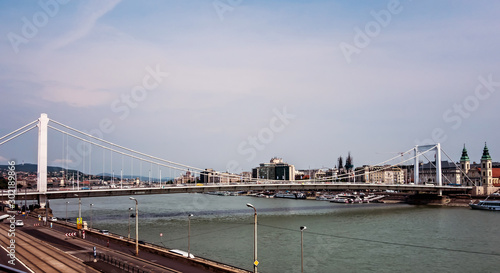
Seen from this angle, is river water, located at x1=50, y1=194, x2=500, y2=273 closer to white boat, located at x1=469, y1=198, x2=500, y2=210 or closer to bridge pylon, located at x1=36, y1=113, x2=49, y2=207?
bridge pylon, located at x1=36, y1=113, x2=49, y2=207

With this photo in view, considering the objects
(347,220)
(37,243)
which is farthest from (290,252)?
(347,220)

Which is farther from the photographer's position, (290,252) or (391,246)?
(391,246)

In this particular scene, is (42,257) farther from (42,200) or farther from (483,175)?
(483,175)

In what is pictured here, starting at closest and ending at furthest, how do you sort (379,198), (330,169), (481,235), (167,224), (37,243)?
(37,243) → (481,235) → (167,224) → (379,198) → (330,169)

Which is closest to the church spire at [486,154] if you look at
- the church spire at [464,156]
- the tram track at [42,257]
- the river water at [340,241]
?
the church spire at [464,156]

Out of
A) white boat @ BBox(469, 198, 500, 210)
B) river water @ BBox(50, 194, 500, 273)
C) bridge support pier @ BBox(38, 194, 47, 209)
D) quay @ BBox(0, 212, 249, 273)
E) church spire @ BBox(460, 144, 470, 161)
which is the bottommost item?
white boat @ BBox(469, 198, 500, 210)

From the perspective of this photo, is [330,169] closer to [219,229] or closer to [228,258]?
[219,229]

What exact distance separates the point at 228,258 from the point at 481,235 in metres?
24.9

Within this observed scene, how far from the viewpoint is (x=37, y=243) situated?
28.5 metres

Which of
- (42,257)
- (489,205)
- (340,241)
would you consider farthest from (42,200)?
(489,205)

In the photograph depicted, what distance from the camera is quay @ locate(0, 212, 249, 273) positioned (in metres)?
21.0

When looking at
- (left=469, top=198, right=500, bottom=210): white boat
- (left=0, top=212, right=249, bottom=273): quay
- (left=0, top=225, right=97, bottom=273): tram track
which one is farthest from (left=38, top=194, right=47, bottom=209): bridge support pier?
(left=469, top=198, right=500, bottom=210): white boat

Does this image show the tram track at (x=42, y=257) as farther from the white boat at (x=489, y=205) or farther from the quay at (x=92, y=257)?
the white boat at (x=489, y=205)

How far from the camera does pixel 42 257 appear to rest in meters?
23.7
